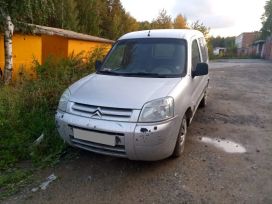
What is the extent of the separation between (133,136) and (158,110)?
1.50 ft

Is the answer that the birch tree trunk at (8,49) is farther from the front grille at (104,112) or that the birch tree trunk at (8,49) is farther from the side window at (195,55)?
the side window at (195,55)

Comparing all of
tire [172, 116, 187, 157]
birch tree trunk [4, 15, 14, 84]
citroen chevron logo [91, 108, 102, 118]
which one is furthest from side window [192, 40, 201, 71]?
birch tree trunk [4, 15, 14, 84]

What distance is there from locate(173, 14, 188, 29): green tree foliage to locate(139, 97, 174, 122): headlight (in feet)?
128

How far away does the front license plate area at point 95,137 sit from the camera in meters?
3.36

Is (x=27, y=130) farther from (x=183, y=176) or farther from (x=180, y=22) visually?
(x=180, y=22)

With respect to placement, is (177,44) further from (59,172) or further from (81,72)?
(81,72)

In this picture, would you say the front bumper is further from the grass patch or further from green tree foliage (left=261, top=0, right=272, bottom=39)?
green tree foliage (left=261, top=0, right=272, bottom=39)

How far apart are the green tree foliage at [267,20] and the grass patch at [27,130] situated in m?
53.3

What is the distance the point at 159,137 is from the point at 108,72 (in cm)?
181

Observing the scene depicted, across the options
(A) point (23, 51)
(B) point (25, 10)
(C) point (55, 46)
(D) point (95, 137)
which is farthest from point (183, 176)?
(C) point (55, 46)

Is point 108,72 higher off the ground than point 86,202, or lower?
higher

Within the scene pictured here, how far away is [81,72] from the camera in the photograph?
934 cm

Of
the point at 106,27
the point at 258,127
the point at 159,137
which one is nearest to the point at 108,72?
the point at 159,137

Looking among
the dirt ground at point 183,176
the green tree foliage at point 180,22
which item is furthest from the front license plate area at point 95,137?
the green tree foliage at point 180,22
